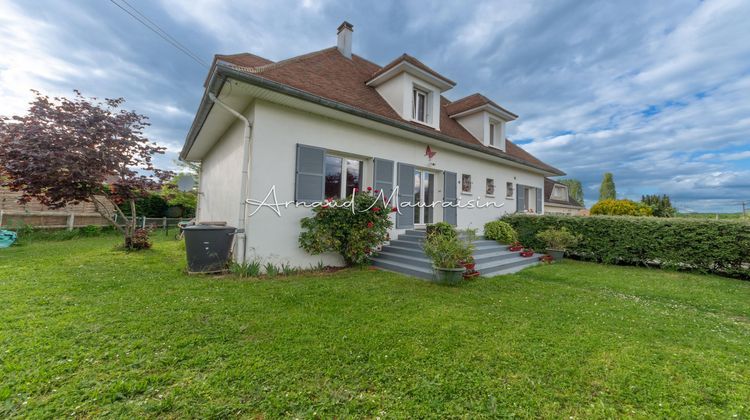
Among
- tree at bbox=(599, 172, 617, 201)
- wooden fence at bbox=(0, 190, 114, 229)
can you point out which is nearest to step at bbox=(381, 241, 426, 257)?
wooden fence at bbox=(0, 190, 114, 229)

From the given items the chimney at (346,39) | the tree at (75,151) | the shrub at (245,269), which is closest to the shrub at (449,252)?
the shrub at (245,269)

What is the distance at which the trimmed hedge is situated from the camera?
22.1ft

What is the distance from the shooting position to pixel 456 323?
10.9 feet

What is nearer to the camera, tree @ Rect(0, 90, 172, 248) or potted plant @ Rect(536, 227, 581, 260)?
tree @ Rect(0, 90, 172, 248)

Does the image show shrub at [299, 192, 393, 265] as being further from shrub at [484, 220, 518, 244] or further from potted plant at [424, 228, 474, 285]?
shrub at [484, 220, 518, 244]

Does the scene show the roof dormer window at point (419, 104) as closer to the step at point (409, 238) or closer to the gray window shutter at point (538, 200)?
the step at point (409, 238)

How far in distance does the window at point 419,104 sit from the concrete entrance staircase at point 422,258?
4067 mm

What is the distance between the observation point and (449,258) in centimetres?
518

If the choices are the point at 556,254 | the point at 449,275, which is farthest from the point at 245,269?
the point at 556,254

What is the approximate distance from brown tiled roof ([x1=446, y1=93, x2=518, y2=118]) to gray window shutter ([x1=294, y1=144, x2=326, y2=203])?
799 centimetres

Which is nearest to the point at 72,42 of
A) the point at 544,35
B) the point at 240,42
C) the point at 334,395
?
the point at 240,42

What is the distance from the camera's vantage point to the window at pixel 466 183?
33.3 ft

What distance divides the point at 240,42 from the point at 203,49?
3.73 feet

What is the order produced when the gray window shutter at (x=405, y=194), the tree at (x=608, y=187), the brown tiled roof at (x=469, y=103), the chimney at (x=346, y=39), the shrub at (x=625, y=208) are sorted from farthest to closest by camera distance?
the tree at (x=608, y=187)
the shrub at (x=625, y=208)
the brown tiled roof at (x=469, y=103)
the chimney at (x=346, y=39)
the gray window shutter at (x=405, y=194)
